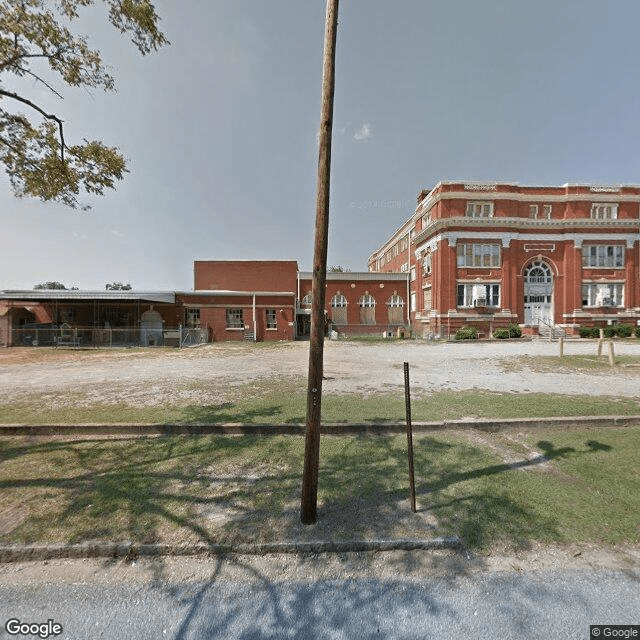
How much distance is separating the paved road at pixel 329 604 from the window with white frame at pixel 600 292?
34.5 metres

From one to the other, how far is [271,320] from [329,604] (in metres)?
25.1

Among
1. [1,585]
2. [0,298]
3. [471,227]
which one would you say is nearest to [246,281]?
[0,298]

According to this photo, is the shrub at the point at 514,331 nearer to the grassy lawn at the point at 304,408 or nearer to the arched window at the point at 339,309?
the arched window at the point at 339,309

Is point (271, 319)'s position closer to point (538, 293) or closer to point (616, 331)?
point (538, 293)

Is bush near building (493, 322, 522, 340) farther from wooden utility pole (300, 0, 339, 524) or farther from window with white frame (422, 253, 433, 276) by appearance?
wooden utility pole (300, 0, 339, 524)

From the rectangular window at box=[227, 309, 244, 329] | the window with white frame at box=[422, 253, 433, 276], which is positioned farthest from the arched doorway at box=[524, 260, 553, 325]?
the rectangular window at box=[227, 309, 244, 329]

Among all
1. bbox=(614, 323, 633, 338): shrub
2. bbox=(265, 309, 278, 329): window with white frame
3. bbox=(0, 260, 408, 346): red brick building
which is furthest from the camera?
bbox=(265, 309, 278, 329): window with white frame

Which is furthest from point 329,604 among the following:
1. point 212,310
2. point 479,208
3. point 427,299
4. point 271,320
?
point 479,208

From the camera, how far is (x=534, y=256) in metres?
28.8

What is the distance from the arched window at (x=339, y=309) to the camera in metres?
32.8

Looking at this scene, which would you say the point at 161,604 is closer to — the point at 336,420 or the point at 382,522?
the point at 382,522

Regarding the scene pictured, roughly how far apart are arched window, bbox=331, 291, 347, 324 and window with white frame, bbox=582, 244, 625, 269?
2234 cm

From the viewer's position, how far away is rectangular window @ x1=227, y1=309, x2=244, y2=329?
86.4ft

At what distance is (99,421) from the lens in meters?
5.71
